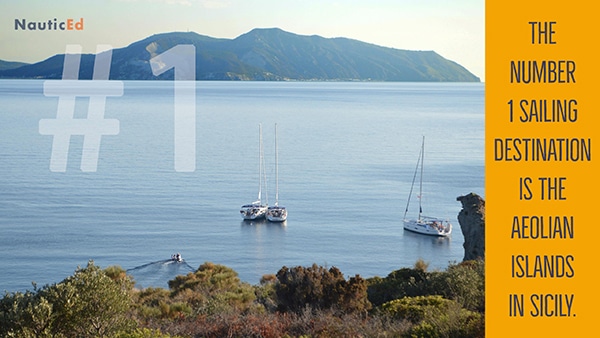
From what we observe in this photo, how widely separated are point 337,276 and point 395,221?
2969cm

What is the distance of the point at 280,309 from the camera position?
11.9 meters

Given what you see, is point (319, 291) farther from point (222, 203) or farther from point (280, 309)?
point (222, 203)

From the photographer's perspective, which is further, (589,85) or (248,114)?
(248,114)

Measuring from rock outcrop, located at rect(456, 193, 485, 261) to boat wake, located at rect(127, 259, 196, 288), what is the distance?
12.1 meters

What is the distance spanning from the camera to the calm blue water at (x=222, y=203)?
33.1 metres

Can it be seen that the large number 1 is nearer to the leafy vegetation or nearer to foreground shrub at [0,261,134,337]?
the leafy vegetation

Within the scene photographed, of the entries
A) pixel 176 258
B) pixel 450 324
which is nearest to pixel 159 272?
pixel 176 258

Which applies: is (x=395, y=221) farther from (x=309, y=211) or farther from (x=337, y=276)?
(x=337, y=276)

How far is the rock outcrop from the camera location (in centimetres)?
2631

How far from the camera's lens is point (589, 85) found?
446 centimetres

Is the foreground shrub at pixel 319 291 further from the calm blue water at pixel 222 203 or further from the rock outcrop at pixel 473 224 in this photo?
the calm blue water at pixel 222 203

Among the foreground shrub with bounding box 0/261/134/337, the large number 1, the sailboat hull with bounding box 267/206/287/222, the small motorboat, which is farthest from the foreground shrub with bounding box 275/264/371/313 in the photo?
the sailboat hull with bounding box 267/206/287/222

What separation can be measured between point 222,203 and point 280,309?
108 feet

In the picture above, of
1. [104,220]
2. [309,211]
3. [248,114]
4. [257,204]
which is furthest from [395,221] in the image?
[248,114]
